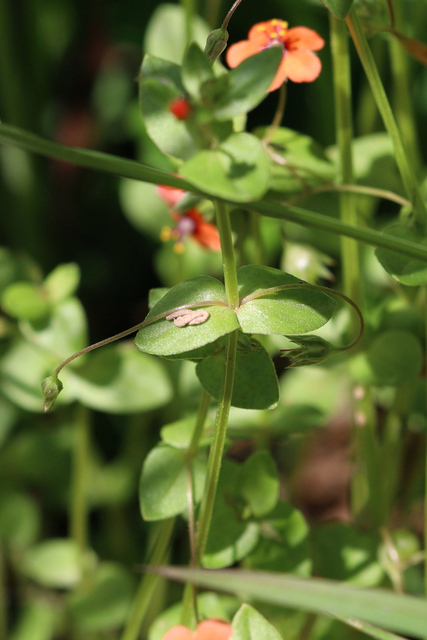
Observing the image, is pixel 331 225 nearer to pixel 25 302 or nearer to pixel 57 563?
pixel 25 302

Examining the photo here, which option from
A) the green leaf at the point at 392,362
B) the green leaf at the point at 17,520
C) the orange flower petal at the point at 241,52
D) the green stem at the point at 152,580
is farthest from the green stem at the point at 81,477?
the orange flower petal at the point at 241,52

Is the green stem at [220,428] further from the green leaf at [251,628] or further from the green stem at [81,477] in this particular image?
the green stem at [81,477]

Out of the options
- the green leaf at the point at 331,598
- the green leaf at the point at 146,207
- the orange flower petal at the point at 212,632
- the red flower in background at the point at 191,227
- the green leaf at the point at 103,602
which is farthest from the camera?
the green leaf at the point at 146,207

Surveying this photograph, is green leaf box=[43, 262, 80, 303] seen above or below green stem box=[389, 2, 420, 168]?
below

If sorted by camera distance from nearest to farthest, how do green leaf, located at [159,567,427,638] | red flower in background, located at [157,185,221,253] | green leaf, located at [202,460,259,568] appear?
green leaf, located at [159,567,427,638], green leaf, located at [202,460,259,568], red flower in background, located at [157,185,221,253]

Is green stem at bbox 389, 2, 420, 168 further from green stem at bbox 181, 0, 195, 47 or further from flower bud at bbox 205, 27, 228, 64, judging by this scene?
flower bud at bbox 205, 27, 228, 64

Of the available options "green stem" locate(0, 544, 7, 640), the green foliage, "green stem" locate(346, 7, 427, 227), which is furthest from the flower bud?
"green stem" locate(0, 544, 7, 640)

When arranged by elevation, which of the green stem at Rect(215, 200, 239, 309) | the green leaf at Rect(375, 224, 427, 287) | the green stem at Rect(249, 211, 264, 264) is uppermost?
the green stem at Rect(215, 200, 239, 309)
